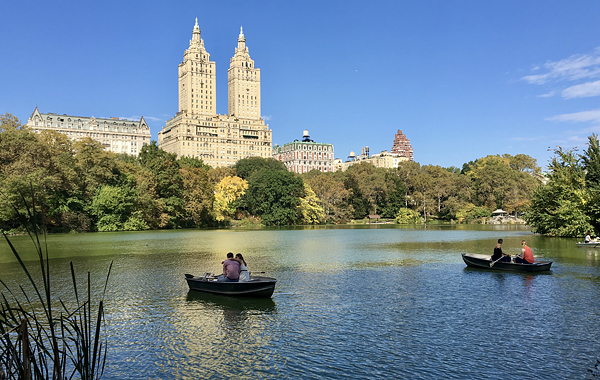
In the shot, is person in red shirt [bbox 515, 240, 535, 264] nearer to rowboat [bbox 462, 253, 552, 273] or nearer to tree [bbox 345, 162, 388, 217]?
rowboat [bbox 462, 253, 552, 273]

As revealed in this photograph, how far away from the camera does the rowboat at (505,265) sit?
21.8m

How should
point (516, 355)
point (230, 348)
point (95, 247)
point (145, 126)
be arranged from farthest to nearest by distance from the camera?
point (145, 126) → point (95, 247) → point (230, 348) → point (516, 355)

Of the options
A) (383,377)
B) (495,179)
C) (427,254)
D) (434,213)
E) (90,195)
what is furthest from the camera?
(434,213)

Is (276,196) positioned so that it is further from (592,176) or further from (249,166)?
(592,176)

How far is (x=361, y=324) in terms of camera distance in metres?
13.3

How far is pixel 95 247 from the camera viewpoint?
35.5 m

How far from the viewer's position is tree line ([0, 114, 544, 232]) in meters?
49.3

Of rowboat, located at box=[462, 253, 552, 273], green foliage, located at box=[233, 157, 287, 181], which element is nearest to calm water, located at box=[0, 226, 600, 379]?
rowboat, located at box=[462, 253, 552, 273]

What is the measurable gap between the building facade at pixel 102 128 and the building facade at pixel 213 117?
11469 mm

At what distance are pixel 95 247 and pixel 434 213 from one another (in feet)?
253

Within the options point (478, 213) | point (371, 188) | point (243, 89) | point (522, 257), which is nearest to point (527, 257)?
point (522, 257)

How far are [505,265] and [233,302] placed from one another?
45.5 feet

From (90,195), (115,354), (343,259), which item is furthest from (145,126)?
(115,354)

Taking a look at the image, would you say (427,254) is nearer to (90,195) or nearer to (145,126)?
(90,195)
